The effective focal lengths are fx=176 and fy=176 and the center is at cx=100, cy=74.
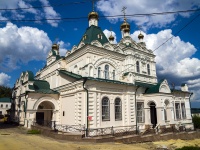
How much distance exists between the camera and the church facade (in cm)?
1633

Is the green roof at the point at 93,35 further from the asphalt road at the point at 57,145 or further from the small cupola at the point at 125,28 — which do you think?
the asphalt road at the point at 57,145

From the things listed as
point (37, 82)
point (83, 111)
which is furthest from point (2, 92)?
point (83, 111)

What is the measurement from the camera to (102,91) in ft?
55.1

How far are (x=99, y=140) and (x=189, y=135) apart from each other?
1195 cm

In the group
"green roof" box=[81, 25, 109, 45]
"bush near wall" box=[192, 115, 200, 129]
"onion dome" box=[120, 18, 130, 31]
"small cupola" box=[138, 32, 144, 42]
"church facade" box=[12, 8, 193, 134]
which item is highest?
"onion dome" box=[120, 18, 130, 31]

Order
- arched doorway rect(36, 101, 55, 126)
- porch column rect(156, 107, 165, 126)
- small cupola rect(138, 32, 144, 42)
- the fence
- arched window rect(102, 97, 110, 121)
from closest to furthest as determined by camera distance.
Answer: the fence < arched window rect(102, 97, 110, 121) < porch column rect(156, 107, 165, 126) < arched doorway rect(36, 101, 55, 126) < small cupola rect(138, 32, 144, 42)

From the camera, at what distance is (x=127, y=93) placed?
18844 mm

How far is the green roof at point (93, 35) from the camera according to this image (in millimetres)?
21594

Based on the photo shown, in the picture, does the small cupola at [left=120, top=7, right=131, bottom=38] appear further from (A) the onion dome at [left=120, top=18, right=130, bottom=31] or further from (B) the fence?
(B) the fence

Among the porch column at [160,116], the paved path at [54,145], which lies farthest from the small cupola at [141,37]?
the paved path at [54,145]

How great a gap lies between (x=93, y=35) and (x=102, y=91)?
27.9 ft

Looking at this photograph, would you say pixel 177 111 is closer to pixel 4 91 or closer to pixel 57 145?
pixel 57 145

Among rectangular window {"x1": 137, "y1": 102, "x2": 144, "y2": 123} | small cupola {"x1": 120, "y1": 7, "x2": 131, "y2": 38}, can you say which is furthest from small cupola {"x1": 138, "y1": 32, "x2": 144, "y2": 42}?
rectangular window {"x1": 137, "y1": 102, "x2": 144, "y2": 123}

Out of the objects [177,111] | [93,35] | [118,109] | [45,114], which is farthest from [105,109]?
[177,111]
